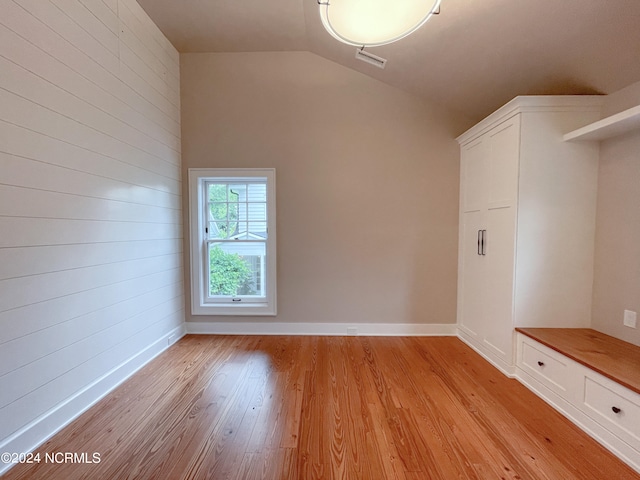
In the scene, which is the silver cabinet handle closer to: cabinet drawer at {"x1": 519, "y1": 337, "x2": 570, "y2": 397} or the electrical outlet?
cabinet drawer at {"x1": 519, "y1": 337, "x2": 570, "y2": 397}

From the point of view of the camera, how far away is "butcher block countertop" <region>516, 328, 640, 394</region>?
4.85 ft

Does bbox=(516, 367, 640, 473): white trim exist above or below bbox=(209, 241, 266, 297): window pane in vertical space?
below

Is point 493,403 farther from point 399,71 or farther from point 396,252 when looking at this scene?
point 399,71

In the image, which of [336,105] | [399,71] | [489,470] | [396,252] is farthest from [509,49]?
[489,470]

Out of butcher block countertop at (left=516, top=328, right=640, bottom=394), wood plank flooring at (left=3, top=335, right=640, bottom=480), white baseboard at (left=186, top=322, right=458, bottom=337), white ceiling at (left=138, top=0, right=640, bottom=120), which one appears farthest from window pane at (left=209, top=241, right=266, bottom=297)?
butcher block countertop at (left=516, top=328, right=640, bottom=394)

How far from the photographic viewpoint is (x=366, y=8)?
1.42m

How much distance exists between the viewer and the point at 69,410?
5.49 ft

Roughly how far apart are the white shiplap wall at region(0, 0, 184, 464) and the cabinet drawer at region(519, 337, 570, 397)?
3236 millimetres

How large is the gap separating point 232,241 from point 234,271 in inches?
14.5

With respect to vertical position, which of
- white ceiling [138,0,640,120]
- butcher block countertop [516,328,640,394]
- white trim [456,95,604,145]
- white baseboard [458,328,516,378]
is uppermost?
white ceiling [138,0,640,120]

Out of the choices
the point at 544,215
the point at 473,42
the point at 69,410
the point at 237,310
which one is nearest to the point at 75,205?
the point at 69,410

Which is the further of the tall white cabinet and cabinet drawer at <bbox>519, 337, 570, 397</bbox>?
the tall white cabinet

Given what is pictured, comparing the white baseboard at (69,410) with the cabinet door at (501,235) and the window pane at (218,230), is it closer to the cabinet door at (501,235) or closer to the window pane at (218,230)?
the window pane at (218,230)

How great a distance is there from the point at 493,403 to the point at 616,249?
1.46m
